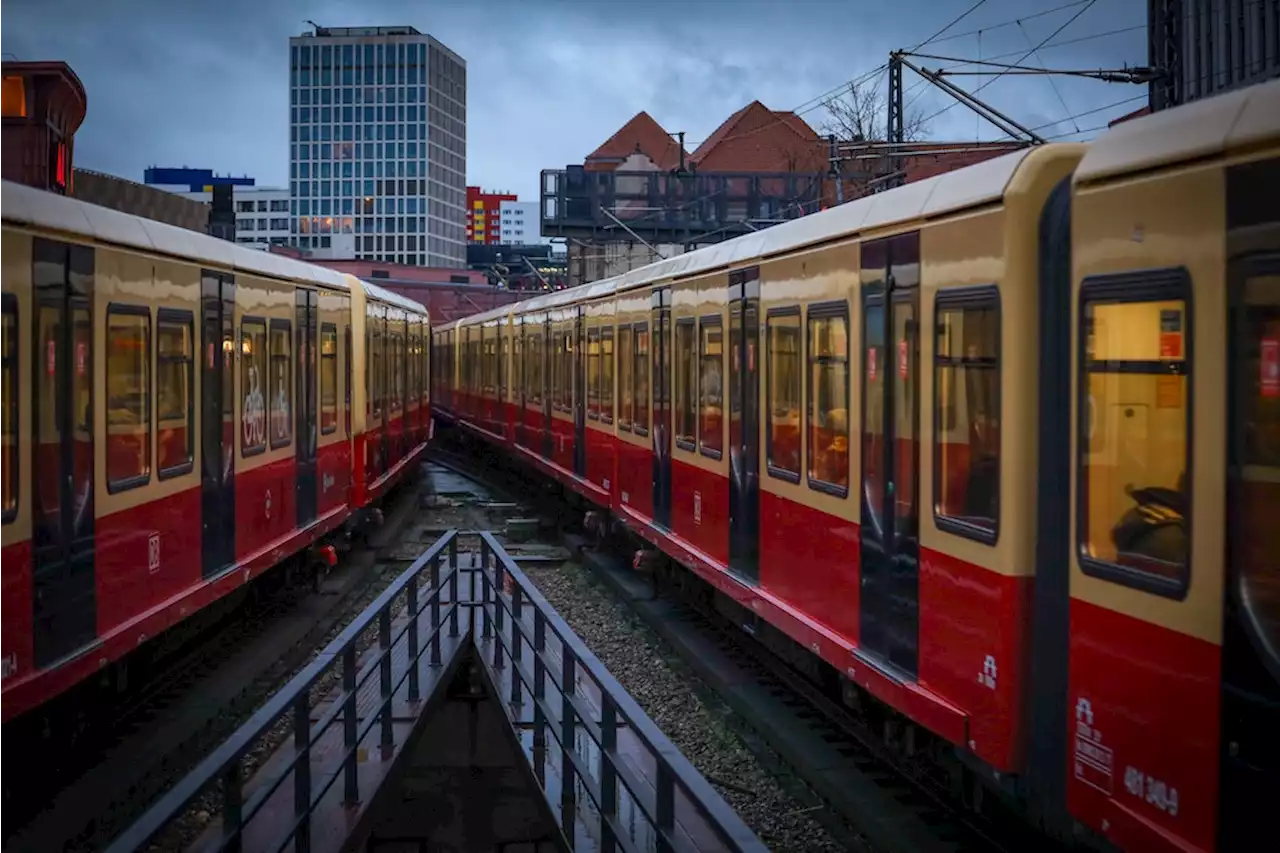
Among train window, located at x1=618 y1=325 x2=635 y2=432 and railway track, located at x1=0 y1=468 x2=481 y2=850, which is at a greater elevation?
train window, located at x1=618 y1=325 x2=635 y2=432

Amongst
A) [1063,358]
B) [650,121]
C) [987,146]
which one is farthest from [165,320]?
[650,121]

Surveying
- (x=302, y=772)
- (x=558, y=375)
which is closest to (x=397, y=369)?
(x=558, y=375)

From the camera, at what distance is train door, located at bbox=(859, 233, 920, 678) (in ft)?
25.4

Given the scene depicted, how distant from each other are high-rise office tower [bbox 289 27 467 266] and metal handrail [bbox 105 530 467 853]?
152090 millimetres

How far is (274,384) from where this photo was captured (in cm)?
1400

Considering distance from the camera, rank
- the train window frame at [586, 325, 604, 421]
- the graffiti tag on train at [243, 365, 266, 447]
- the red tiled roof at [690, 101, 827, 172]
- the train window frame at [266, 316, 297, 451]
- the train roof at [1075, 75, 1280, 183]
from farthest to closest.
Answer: the red tiled roof at [690, 101, 827, 172]
the train window frame at [586, 325, 604, 421]
the train window frame at [266, 316, 297, 451]
the graffiti tag on train at [243, 365, 266, 447]
the train roof at [1075, 75, 1280, 183]

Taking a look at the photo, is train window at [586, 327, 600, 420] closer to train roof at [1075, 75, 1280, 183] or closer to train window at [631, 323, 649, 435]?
train window at [631, 323, 649, 435]

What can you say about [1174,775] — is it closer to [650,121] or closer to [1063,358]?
[1063,358]

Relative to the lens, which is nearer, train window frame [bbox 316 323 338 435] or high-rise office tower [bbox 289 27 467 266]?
train window frame [bbox 316 323 338 435]

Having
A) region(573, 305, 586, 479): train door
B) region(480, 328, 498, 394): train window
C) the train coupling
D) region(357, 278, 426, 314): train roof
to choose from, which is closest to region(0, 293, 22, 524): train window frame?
the train coupling

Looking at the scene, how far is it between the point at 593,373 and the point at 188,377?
28.3ft

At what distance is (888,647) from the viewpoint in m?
8.14

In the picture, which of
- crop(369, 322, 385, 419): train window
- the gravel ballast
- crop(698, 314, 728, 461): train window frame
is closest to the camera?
the gravel ballast

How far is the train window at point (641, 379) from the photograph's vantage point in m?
15.5
